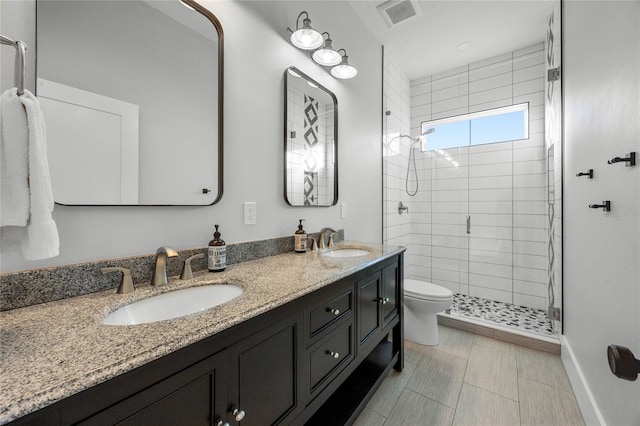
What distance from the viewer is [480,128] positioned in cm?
307

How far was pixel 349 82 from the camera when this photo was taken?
222 centimetres

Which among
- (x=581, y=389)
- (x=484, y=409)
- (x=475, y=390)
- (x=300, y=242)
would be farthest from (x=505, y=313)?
(x=300, y=242)

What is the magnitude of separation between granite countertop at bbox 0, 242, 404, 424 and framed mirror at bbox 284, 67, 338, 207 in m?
0.82

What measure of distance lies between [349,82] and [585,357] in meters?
2.34

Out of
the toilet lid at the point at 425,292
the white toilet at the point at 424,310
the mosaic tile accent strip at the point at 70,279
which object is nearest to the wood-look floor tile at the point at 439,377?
the white toilet at the point at 424,310

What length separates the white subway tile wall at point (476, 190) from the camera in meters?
2.75

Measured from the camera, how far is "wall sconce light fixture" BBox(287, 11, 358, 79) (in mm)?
1568

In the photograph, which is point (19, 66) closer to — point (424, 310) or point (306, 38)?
point (306, 38)

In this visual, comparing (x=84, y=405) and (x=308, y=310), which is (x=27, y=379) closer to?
(x=84, y=405)

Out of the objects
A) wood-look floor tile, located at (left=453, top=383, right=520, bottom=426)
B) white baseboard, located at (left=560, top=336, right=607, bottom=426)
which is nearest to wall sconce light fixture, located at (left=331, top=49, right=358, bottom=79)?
wood-look floor tile, located at (left=453, top=383, right=520, bottom=426)

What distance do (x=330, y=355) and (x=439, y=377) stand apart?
44.0 inches

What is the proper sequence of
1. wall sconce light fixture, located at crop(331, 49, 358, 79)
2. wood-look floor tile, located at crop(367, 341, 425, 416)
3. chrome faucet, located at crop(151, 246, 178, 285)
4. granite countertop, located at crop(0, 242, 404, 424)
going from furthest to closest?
wall sconce light fixture, located at crop(331, 49, 358, 79), wood-look floor tile, located at crop(367, 341, 425, 416), chrome faucet, located at crop(151, 246, 178, 285), granite countertop, located at crop(0, 242, 404, 424)

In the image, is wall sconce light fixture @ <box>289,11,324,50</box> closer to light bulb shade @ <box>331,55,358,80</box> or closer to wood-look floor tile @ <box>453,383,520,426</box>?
light bulb shade @ <box>331,55,358,80</box>

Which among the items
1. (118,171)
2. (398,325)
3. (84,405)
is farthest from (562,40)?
(84,405)
